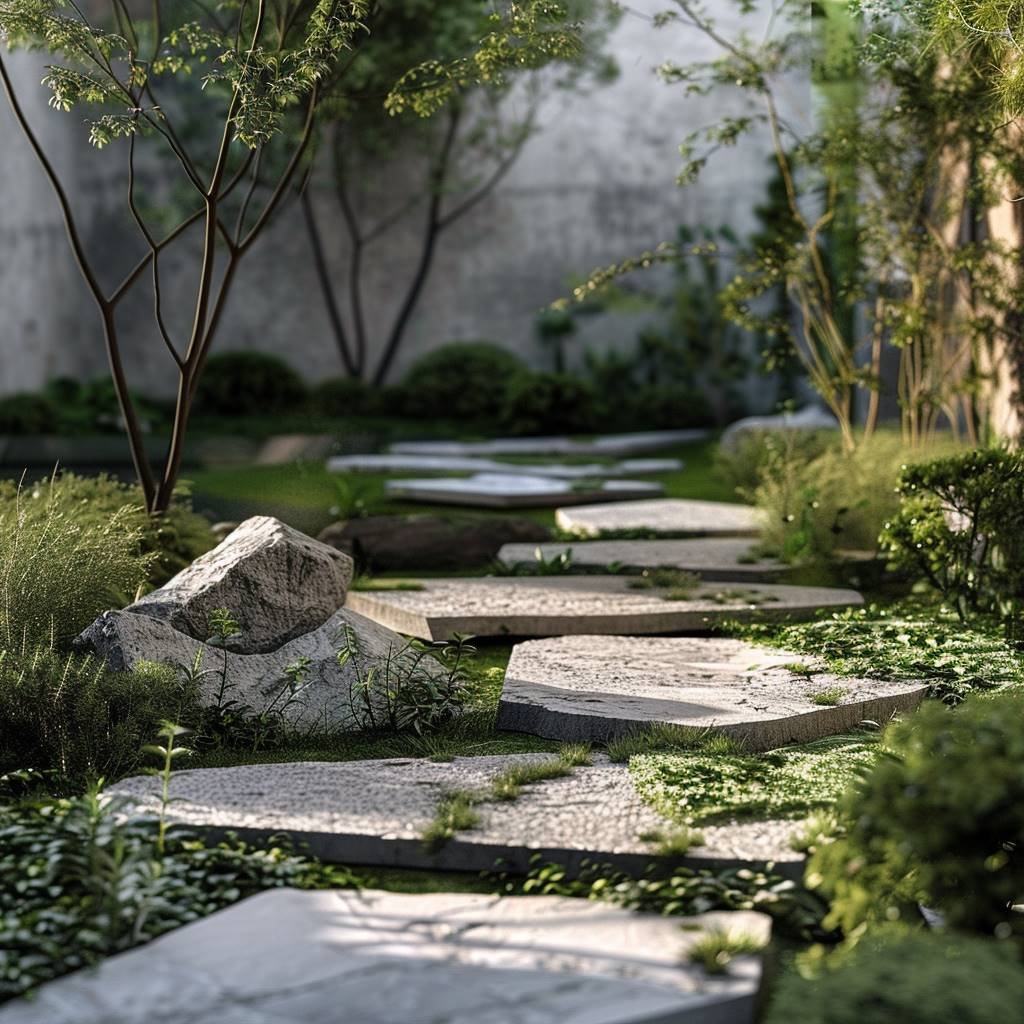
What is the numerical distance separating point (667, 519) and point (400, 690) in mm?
4332

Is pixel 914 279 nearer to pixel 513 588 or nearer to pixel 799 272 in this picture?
pixel 799 272

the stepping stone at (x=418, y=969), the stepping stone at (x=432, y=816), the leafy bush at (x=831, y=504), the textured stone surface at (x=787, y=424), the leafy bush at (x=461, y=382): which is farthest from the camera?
the leafy bush at (x=461, y=382)

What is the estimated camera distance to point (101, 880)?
2.61 metres

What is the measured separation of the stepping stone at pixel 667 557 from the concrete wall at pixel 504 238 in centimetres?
955

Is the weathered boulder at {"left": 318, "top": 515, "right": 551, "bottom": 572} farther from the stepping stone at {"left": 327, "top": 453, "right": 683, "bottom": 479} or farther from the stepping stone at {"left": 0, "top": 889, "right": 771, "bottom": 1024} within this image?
the stepping stone at {"left": 0, "top": 889, "right": 771, "bottom": 1024}

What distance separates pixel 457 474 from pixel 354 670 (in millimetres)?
6187

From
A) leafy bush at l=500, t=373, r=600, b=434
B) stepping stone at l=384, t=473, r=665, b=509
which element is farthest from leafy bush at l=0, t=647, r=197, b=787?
leafy bush at l=500, t=373, r=600, b=434

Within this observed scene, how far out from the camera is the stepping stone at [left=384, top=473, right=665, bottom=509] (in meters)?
9.39

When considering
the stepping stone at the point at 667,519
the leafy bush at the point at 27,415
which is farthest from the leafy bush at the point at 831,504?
the leafy bush at the point at 27,415

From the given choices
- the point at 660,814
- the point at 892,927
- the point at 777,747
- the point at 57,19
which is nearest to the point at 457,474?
the point at 57,19

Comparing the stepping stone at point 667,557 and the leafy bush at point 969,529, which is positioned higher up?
the leafy bush at point 969,529

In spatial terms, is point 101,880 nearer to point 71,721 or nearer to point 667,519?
point 71,721

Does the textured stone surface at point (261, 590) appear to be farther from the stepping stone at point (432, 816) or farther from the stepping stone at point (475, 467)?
the stepping stone at point (475, 467)

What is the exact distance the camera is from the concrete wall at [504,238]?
16406 mm
